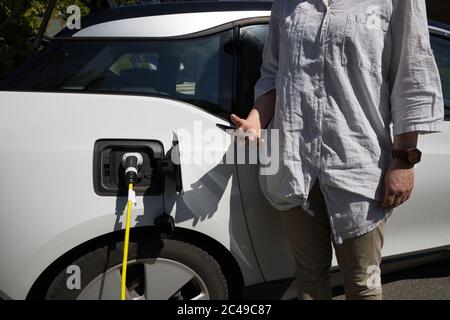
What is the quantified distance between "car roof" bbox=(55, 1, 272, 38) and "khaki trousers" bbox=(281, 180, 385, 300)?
0.84m

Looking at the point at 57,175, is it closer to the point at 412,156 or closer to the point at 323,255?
the point at 323,255

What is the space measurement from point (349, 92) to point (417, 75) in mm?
206

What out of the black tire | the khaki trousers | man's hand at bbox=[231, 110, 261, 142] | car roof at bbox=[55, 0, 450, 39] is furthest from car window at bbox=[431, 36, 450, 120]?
the black tire

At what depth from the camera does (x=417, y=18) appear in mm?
1257

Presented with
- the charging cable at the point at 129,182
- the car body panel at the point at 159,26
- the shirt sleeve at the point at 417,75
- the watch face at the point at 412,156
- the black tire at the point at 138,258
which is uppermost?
the car body panel at the point at 159,26

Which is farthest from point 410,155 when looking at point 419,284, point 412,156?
point 419,284

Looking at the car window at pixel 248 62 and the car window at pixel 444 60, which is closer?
the car window at pixel 248 62

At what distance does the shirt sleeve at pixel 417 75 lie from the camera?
4.11 feet

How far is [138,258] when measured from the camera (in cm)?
160

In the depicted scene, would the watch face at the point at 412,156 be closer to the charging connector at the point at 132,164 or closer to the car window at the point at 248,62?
the car window at the point at 248,62

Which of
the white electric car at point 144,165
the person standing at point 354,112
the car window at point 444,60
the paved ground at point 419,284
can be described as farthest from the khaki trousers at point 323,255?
the car window at point 444,60

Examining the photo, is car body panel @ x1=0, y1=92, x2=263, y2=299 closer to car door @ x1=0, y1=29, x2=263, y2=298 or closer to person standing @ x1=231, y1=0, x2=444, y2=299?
car door @ x1=0, y1=29, x2=263, y2=298
